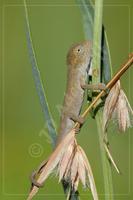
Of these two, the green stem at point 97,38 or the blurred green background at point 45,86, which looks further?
the blurred green background at point 45,86

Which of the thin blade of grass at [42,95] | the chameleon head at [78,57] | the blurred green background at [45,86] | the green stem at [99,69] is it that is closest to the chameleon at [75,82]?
the chameleon head at [78,57]

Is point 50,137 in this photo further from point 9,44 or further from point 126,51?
point 9,44

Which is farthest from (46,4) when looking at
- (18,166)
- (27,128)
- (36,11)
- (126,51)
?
(18,166)

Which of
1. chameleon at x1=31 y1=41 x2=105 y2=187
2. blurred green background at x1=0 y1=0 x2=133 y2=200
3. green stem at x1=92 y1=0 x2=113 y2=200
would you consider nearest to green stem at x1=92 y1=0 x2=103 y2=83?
green stem at x1=92 y1=0 x2=113 y2=200

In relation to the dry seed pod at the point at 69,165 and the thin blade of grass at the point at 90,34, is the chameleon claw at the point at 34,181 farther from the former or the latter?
the thin blade of grass at the point at 90,34

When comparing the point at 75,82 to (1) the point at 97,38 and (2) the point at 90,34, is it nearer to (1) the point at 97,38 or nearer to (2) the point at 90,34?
(2) the point at 90,34

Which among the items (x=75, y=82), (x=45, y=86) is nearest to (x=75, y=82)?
(x=75, y=82)

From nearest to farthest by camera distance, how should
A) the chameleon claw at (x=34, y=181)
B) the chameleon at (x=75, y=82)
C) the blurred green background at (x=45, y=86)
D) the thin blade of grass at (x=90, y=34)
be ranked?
the chameleon claw at (x=34, y=181), the thin blade of grass at (x=90, y=34), the chameleon at (x=75, y=82), the blurred green background at (x=45, y=86)
